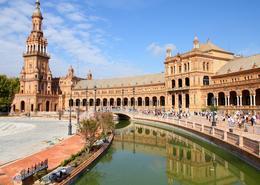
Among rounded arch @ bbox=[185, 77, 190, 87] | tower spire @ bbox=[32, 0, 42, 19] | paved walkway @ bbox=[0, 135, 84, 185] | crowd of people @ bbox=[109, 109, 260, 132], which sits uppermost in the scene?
tower spire @ bbox=[32, 0, 42, 19]

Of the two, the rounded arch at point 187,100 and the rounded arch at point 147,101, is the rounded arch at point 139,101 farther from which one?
the rounded arch at point 187,100

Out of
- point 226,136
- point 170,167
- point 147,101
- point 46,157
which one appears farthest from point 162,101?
point 46,157

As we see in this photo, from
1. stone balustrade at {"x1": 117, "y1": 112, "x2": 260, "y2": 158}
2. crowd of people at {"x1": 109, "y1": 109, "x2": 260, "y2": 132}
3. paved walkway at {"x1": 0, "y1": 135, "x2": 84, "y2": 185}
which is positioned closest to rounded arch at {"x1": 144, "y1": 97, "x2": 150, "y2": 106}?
crowd of people at {"x1": 109, "y1": 109, "x2": 260, "y2": 132}

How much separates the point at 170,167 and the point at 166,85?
5603 cm

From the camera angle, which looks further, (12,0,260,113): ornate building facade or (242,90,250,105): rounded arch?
(12,0,260,113): ornate building facade

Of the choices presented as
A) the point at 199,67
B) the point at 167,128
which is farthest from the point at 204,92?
the point at 167,128

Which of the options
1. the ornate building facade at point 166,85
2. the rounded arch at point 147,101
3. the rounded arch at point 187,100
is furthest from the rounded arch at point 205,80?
the rounded arch at point 147,101

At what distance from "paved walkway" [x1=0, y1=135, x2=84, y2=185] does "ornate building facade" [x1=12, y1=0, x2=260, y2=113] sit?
61.1 feet

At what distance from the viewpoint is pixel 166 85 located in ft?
260

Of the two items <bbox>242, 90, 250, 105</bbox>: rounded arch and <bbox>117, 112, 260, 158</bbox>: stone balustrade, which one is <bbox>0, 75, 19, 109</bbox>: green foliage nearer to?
<bbox>117, 112, 260, 158</bbox>: stone balustrade

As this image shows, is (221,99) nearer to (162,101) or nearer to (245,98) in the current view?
(245,98)

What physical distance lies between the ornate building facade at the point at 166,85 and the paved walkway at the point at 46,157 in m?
18.6

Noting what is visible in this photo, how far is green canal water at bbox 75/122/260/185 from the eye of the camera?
2000 centimetres

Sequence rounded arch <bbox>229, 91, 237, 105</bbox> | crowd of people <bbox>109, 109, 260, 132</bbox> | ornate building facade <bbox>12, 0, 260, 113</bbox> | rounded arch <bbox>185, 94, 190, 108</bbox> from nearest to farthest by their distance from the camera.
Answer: crowd of people <bbox>109, 109, 260, 132</bbox>
ornate building facade <bbox>12, 0, 260, 113</bbox>
rounded arch <bbox>229, 91, 237, 105</bbox>
rounded arch <bbox>185, 94, 190, 108</bbox>
